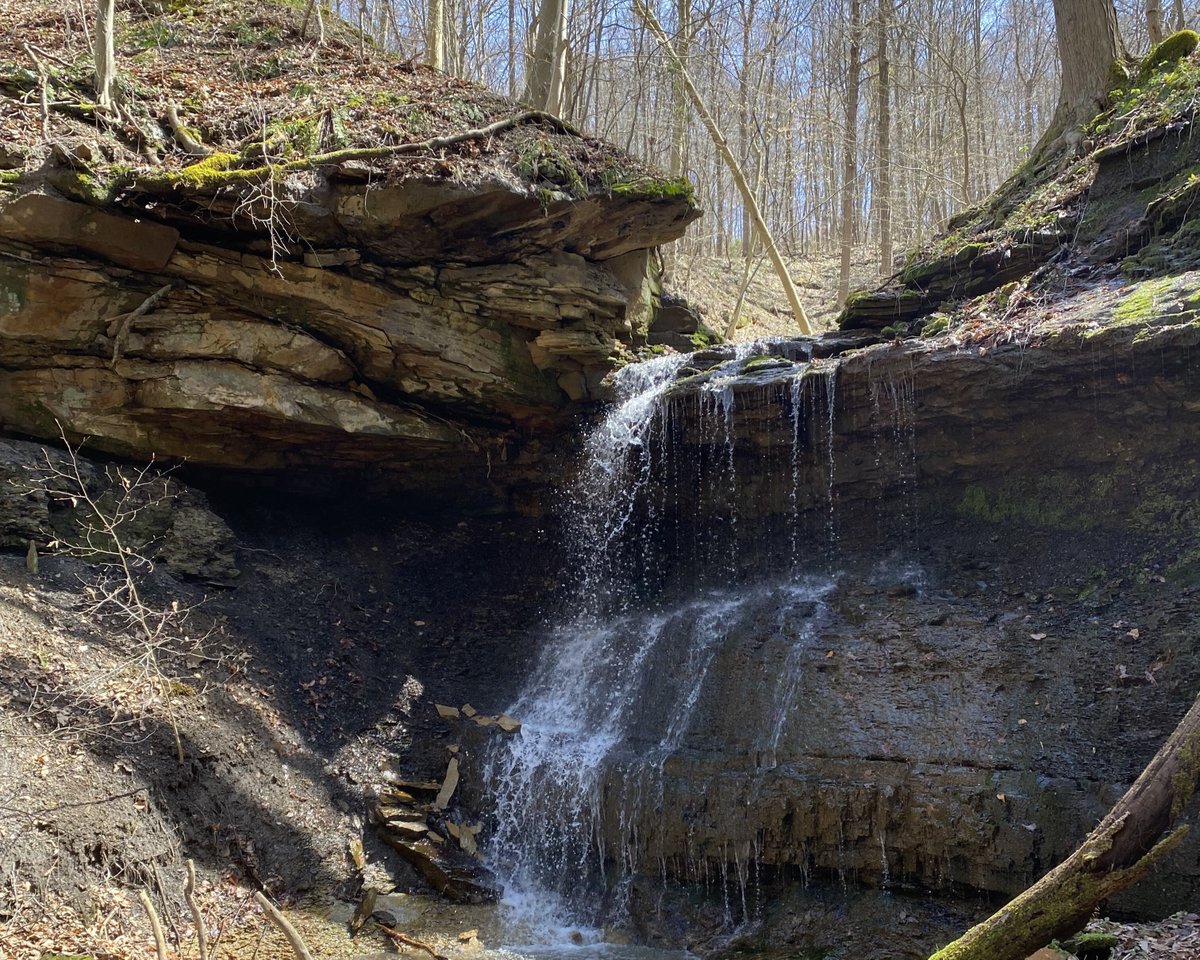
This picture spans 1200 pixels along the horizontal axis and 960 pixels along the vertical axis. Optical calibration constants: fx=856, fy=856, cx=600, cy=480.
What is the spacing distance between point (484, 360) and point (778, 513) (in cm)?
407

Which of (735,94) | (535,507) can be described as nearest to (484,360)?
(535,507)

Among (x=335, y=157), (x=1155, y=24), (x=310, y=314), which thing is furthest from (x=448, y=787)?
(x=1155, y=24)

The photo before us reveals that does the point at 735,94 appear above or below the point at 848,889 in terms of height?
above

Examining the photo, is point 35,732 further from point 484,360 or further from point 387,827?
point 484,360

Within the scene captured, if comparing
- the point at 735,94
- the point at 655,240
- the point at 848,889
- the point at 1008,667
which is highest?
the point at 735,94

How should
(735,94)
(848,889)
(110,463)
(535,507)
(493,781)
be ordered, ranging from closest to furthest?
(848,889) < (493,781) < (110,463) < (535,507) < (735,94)

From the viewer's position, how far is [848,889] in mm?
6641

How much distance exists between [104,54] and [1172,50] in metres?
12.4

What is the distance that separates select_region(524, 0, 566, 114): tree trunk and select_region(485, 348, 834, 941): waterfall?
4907 millimetres

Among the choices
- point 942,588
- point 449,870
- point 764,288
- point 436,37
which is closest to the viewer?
point 449,870

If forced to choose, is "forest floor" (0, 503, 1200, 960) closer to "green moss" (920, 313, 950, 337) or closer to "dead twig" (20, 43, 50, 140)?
"dead twig" (20, 43, 50, 140)

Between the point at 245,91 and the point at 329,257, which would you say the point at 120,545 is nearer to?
the point at 329,257

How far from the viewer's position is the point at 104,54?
31.3ft

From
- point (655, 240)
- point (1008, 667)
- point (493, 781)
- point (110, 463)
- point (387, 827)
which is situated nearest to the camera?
point (1008, 667)
